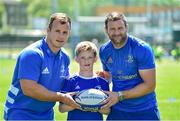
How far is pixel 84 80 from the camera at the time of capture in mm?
6840

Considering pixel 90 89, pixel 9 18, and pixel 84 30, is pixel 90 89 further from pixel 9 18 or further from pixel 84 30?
pixel 9 18

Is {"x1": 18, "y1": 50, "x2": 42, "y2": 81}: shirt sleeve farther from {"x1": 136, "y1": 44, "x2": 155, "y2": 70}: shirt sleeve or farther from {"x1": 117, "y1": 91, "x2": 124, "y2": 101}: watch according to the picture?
{"x1": 136, "y1": 44, "x2": 155, "y2": 70}: shirt sleeve

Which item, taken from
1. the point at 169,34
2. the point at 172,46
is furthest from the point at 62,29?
the point at 169,34

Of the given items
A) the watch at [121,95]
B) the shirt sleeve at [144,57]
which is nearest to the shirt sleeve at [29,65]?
the watch at [121,95]

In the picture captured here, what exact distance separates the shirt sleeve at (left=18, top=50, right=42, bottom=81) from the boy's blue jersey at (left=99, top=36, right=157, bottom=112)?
43.1 inches

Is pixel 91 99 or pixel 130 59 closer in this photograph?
pixel 91 99

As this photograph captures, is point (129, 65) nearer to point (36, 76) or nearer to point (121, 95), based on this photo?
point (121, 95)

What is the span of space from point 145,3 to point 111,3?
6.27 meters

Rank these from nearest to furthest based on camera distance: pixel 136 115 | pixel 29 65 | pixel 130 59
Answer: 1. pixel 29 65
2. pixel 130 59
3. pixel 136 115

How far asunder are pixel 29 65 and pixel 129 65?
1282mm

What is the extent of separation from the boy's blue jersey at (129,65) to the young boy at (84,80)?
275 millimetres

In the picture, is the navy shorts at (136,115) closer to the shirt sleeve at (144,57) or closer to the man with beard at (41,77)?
the shirt sleeve at (144,57)

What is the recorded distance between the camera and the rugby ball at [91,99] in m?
6.65

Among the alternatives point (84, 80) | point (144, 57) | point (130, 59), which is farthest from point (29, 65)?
point (144, 57)
